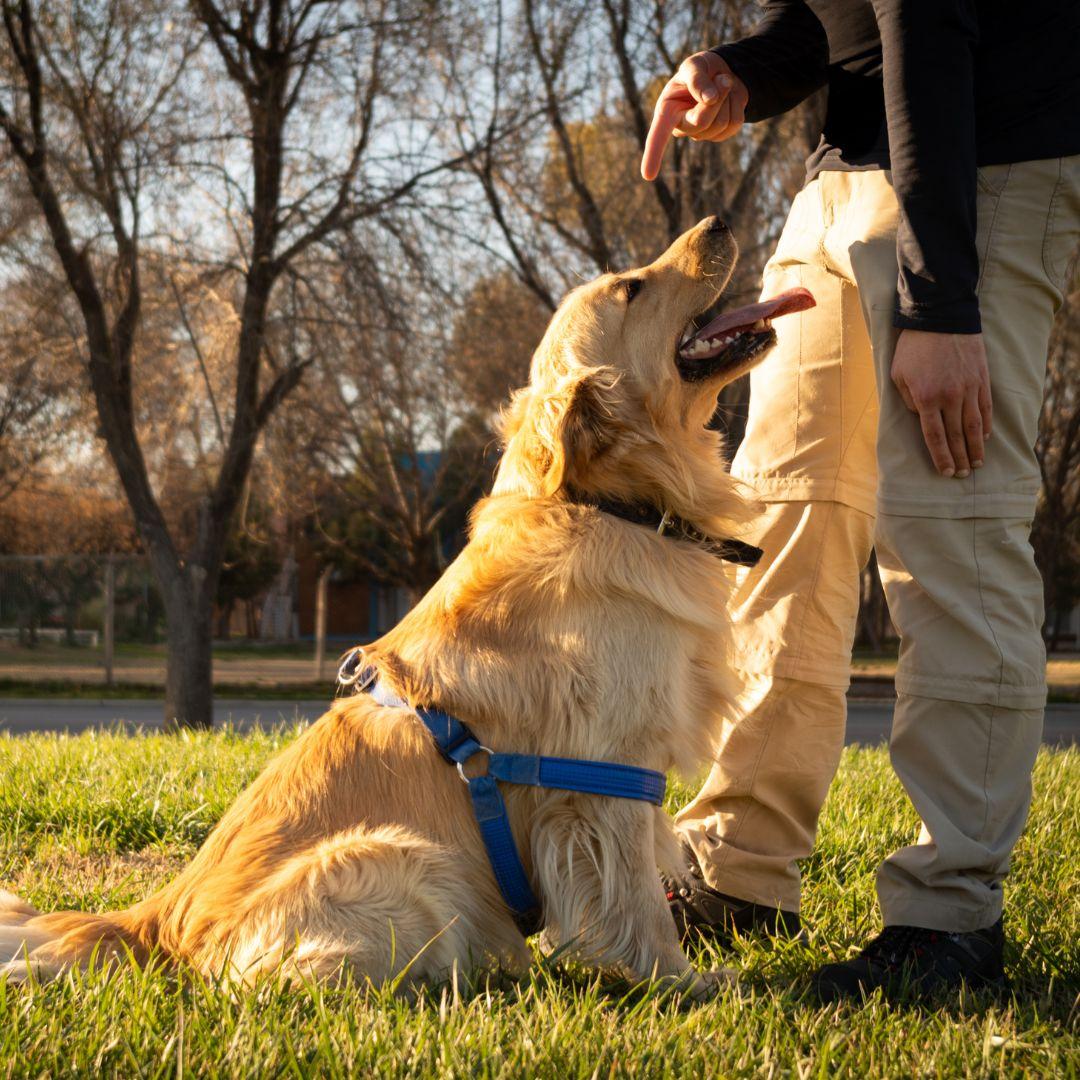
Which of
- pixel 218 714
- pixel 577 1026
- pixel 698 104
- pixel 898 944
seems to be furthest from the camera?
pixel 218 714

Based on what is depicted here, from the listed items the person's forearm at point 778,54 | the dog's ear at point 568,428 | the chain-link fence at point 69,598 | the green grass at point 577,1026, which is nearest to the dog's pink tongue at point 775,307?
the dog's ear at point 568,428

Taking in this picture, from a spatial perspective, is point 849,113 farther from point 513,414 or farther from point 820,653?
point 820,653

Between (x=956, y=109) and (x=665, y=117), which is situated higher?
(x=665, y=117)

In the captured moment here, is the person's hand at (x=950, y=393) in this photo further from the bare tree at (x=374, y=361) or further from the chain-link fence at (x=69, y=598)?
the chain-link fence at (x=69, y=598)

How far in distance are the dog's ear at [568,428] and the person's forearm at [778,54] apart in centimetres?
97

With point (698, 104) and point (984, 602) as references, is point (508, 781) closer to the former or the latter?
point (984, 602)

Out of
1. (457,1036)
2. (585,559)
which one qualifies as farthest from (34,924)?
(585,559)

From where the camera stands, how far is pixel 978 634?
7.77 ft

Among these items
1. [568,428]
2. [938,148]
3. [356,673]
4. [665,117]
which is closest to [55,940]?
[356,673]

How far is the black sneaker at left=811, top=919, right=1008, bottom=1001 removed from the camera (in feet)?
7.52

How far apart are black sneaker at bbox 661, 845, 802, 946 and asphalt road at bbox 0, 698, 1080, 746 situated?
10.6 metres

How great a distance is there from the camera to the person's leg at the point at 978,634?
236 cm

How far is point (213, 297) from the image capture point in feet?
31.3

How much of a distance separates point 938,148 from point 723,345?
2.83ft
